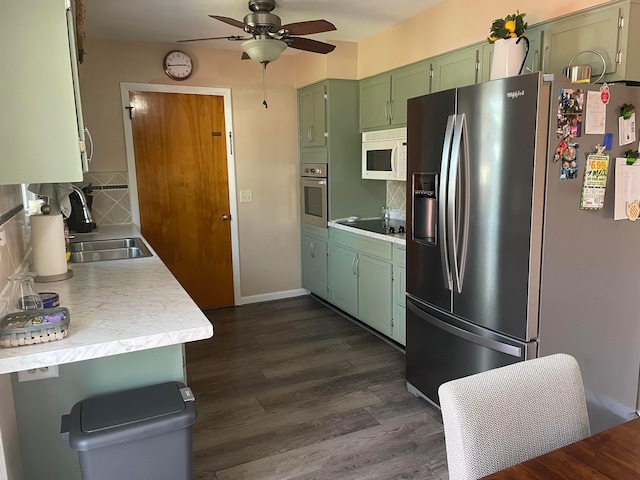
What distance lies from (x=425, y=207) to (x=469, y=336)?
0.73 meters

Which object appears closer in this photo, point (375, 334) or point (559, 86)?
point (559, 86)

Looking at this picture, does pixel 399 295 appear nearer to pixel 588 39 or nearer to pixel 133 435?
pixel 588 39

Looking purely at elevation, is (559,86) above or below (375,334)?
above

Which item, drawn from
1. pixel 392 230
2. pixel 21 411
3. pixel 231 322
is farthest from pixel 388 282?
pixel 21 411

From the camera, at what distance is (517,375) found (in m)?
1.24

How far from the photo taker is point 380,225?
4.09m

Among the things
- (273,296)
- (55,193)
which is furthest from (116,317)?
(273,296)

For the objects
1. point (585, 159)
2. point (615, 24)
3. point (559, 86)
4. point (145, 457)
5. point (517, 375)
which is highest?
point (615, 24)

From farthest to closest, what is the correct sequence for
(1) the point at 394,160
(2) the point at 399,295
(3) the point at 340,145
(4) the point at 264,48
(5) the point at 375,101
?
1. (3) the point at 340,145
2. (5) the point at 375,101
3. (1) the point at 394,160
4. (2) the point at 399,295
5. (4) the point at 264,48

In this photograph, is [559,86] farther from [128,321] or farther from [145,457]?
[145,457]

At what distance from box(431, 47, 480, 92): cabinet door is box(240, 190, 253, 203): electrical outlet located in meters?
2.14

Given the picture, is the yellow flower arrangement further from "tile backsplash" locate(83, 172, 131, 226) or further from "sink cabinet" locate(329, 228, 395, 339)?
"tile backsplash" locate(83, 172, 131, 226)

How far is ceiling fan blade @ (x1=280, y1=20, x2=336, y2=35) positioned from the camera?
269cm

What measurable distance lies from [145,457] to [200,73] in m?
3.67
